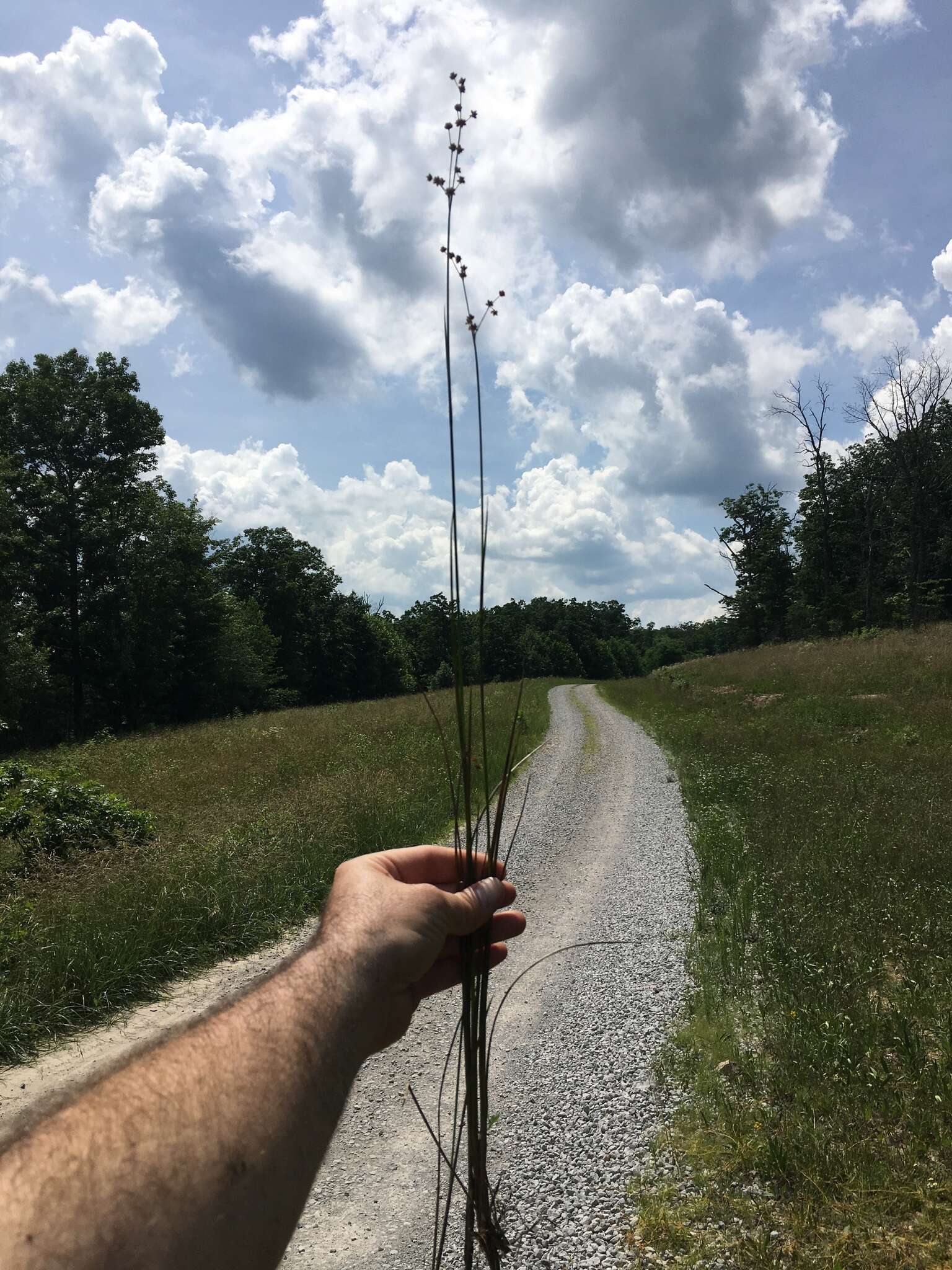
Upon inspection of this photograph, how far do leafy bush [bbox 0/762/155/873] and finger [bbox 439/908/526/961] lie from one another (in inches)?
307

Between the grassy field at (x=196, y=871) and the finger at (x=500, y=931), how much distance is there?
54cm

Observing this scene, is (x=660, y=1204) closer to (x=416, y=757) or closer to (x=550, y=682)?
(x=416, y=757)

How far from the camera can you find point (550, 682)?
54.9 metres

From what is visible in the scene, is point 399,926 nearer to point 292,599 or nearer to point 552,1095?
point 552,1095

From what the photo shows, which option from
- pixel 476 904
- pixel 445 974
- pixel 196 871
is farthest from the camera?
pixel 196 871

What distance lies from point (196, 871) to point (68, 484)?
29853mm

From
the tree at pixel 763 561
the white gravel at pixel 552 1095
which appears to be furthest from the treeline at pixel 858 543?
the white gravel at pixel 552 1095

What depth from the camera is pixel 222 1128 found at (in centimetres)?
99

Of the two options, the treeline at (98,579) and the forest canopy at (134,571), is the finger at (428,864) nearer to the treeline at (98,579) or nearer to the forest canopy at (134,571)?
the forest canopy at (134,571)

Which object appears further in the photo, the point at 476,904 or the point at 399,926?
the point at 476,904

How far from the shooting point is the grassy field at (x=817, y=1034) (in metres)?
3.18

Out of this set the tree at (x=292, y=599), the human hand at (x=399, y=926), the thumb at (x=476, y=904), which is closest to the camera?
the human hand at (x=399, y=926)

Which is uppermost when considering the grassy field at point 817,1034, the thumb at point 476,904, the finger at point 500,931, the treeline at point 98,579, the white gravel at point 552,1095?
the treeline at point 98,579

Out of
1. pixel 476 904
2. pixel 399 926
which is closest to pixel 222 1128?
pixel 399 926
